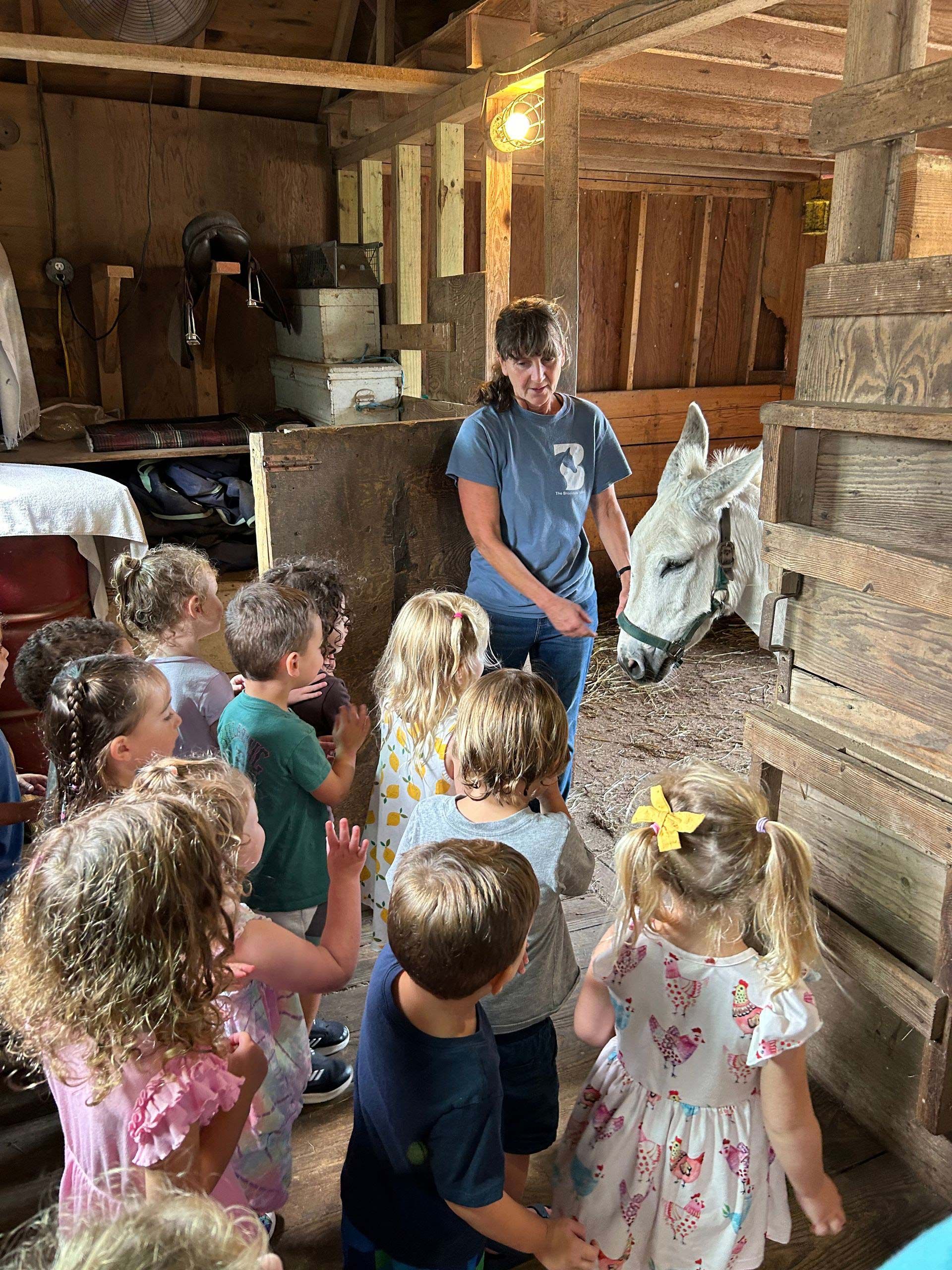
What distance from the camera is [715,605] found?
3377 millimetres

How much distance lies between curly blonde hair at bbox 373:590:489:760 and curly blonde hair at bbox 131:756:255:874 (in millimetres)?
573

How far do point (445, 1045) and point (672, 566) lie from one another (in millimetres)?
2317

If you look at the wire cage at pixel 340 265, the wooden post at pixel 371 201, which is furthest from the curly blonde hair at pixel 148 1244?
the wooden post at pixel 371 201

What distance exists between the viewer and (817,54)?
4.15 m

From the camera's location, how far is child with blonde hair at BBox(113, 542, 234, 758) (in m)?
2.20

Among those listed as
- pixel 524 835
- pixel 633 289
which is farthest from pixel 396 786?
pixel 633 289

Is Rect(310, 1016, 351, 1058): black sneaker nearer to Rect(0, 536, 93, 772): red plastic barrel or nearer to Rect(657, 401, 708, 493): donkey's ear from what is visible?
Rect(0, 536, 93, 772): red plastic barrel

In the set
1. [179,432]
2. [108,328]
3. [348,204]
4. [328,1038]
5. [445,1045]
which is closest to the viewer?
[445,1045]

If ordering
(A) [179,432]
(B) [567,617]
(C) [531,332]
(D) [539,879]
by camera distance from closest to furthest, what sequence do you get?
1. (D) [539,879]
2. (C) [531,332]
3. (B) [567,617]
4. (A) [179,432]

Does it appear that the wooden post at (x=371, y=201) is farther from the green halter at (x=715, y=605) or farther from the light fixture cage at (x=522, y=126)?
the green halter at (x=715, y=605)

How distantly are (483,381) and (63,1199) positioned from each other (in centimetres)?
285

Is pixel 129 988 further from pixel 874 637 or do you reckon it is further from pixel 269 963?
pixel 874 637

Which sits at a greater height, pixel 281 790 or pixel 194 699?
pixel 194 699

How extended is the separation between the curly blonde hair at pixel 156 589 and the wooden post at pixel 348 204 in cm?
329
